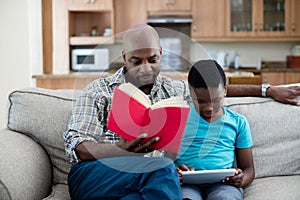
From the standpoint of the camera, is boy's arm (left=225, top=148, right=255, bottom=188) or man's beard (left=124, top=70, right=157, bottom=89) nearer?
man's beard (left=124, top=70, right=157, bottom=89)

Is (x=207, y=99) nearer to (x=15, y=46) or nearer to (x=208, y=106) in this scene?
(x=208, y=106)

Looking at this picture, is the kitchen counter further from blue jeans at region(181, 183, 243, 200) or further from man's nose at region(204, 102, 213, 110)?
blue jeans at region(181, 183, 243, 200)

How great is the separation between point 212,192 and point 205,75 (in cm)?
46

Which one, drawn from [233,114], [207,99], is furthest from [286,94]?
[207,99]

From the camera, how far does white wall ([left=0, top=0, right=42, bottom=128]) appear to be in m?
3.77

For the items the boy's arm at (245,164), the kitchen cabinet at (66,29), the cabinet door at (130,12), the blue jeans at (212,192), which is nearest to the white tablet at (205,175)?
the blue jeans at (212,192)

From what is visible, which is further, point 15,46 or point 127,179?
point 15,46

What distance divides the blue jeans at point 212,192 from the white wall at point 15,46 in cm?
234

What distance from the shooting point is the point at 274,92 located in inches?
87.7

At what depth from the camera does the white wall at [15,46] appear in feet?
12.4

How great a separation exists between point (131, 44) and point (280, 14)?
4.34 m

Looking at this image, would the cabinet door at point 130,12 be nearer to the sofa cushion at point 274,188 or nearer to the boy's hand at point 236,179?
the sofa cushion at point 274,188

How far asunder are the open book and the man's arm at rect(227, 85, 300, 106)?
2.48 feet

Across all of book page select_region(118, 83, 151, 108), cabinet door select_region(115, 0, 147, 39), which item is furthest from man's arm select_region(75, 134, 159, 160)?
cabinet door select_region(115, 0, 147, 39)
